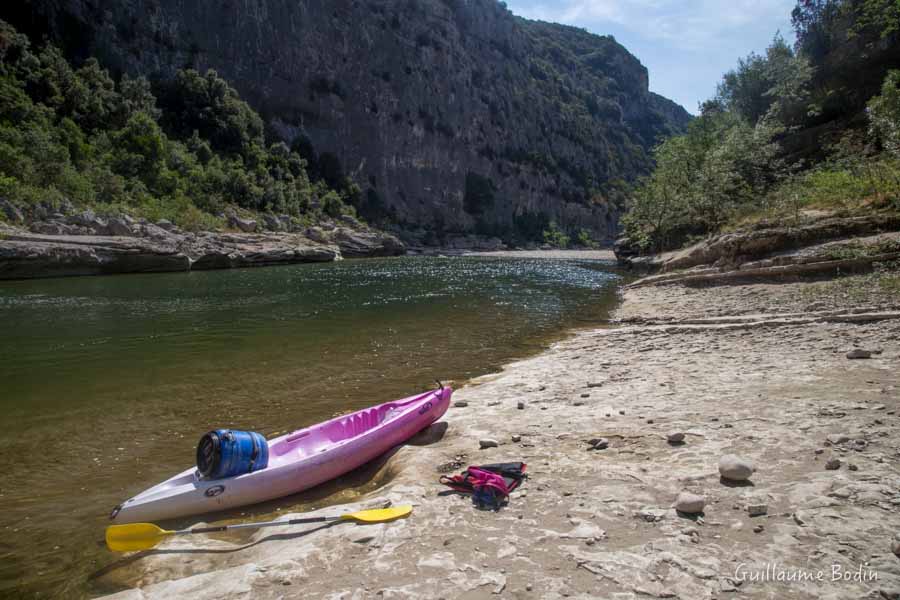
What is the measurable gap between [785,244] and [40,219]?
135 ft

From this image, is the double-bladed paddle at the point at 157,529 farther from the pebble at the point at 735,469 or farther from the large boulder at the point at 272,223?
the large boulder at the point at 272,223

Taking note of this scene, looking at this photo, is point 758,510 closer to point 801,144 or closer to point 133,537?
point 133,537

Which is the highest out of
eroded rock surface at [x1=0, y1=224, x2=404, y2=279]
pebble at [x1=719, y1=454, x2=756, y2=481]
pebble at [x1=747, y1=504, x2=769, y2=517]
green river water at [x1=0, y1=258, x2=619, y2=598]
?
eroded rock surface at [x1=0, y1=224, x2=404, y2=279]

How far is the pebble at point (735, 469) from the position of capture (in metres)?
3.65

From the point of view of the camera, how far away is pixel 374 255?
60.2 m

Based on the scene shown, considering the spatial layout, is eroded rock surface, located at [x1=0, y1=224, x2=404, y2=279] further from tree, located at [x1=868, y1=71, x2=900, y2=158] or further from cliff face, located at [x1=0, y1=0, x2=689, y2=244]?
tree, located at [x1=868, y1=71, x2=900, y2=158]

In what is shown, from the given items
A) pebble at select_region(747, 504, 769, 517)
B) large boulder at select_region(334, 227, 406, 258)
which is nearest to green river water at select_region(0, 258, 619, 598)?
pebble at select_region(747, 504, 769, 517)

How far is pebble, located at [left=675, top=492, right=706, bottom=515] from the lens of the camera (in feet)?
10.9

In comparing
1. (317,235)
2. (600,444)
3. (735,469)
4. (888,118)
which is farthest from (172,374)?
(317,235)

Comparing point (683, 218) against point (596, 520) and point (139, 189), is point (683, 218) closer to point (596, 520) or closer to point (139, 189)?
point (596, 520)

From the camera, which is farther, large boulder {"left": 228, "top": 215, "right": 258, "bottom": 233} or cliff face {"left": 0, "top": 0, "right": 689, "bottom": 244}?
cliff face {"left": 0, "top": 0, "right": 689, "bottom": 244}

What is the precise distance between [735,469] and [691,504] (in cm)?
63

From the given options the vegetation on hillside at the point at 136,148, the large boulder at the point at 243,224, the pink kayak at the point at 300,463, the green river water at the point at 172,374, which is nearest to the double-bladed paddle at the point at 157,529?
the green river water at the point at 172,374

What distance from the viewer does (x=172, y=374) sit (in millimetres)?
9438
